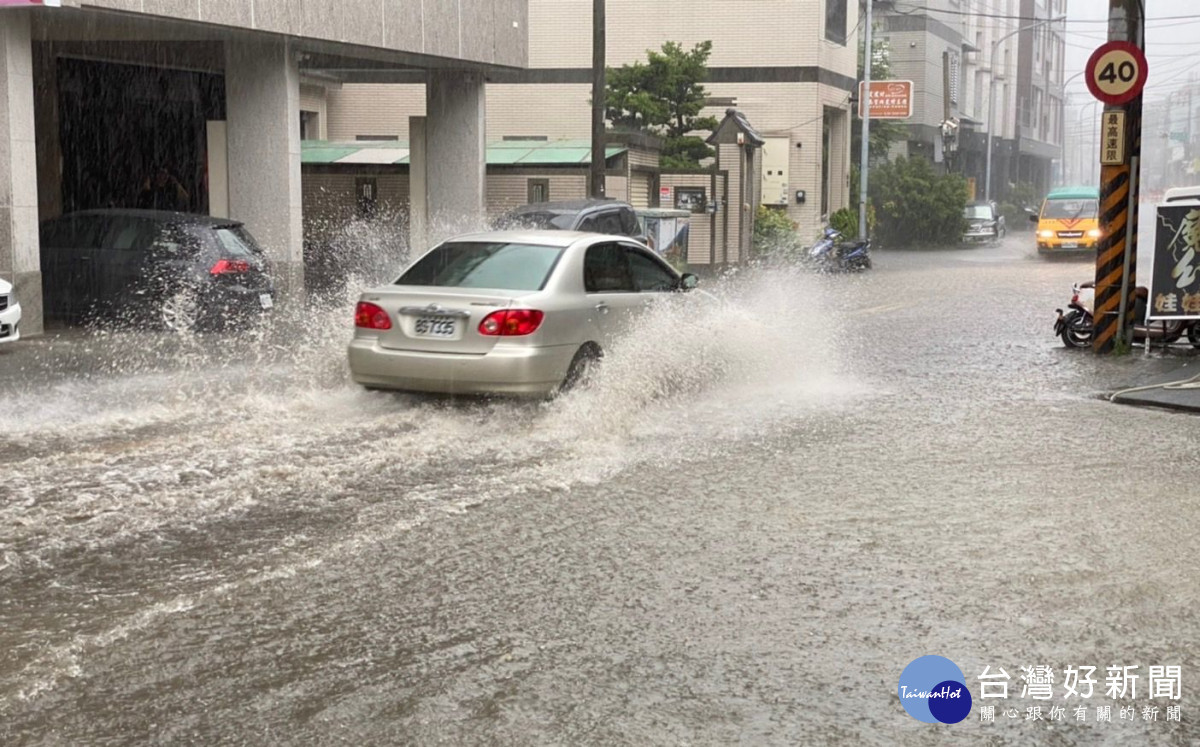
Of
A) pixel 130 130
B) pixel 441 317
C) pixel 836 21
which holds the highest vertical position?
pixel 836 21

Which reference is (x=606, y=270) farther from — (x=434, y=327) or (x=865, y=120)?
(x=865, y=120)

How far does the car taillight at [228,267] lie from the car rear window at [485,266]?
18.1 feet

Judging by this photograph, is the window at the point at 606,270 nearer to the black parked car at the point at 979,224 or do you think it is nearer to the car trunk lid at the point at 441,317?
the car trunk lid at the point at 441,317

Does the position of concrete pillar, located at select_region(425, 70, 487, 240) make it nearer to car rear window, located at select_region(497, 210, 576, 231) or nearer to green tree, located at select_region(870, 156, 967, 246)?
car rear window, located at select_region(497, 210, 576, 231)

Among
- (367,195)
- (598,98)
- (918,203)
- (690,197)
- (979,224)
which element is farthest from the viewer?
(979,224)

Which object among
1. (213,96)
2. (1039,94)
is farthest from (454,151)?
(1039,94)

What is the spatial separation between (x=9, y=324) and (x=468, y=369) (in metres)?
6.30

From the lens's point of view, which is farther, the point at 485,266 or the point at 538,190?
the point at 538,190

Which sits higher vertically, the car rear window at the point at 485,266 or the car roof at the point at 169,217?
the car roof at the point at 169,217

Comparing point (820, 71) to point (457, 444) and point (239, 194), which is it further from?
point (457, 444)

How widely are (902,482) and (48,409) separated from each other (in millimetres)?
6383

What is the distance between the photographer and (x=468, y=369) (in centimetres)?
995

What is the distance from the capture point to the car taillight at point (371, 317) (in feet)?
33.9

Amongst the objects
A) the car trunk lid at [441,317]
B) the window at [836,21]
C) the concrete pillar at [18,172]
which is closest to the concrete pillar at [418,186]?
the concrete pillar at [18,172]
